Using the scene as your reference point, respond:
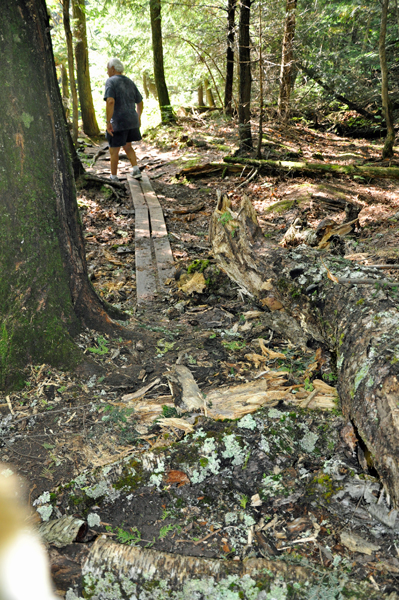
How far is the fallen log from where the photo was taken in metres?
9.02

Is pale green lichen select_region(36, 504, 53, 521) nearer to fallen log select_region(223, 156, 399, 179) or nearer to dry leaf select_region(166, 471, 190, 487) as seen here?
dry leaf select_region(166, 471, 190, 487)

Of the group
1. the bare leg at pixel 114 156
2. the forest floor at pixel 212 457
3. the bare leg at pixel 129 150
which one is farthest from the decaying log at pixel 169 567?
the bare leg at pixel 129 150

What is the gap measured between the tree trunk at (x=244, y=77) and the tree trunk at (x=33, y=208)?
7.67m

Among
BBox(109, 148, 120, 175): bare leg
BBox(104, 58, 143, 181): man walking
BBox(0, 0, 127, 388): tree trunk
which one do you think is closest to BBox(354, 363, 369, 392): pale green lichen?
BBox(0, 0, 127, 388): tree trunk

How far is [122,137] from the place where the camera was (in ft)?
29.3

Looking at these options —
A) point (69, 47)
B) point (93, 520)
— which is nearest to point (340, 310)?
point (93, 520)

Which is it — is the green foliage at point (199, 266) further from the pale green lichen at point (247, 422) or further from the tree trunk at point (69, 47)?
the tree trunk at point (69, 47)

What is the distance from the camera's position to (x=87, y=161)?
1226cm

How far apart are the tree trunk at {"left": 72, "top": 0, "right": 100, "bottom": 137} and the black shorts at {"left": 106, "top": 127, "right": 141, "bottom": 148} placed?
7.33 m

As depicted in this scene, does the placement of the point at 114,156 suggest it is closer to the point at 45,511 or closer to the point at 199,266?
the point at 199,266

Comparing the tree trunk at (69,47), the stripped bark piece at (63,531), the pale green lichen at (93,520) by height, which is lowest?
the pale green lichen at (93,520)

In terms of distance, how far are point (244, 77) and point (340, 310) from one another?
9.49m

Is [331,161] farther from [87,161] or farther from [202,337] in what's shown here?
[202,337]

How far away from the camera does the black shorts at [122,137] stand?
8.86 metres
